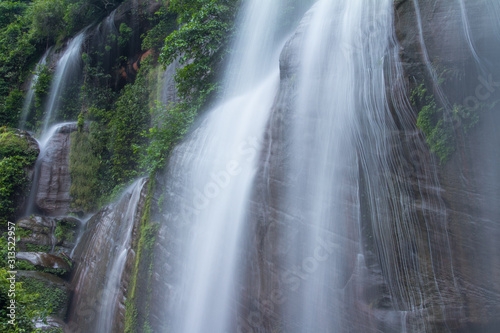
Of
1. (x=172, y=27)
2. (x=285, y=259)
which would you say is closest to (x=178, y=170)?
(x=285, y=259)

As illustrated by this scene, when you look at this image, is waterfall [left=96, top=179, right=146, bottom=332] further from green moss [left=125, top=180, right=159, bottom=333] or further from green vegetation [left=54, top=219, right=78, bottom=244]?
green vegetation [left=54, top=219, right=78, bottom=244]

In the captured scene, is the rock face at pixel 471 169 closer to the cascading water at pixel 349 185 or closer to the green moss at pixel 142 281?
the cascading water at pixel 349 185

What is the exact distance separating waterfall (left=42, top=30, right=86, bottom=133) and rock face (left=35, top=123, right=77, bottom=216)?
193 centimetres

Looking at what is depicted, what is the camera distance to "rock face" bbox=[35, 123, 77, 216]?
39.1 feet

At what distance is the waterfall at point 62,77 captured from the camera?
14406 mm

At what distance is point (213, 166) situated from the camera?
628 cm

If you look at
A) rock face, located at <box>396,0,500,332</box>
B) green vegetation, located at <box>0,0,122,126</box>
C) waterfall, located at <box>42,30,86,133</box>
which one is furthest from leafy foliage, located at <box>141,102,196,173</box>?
green vegetation, located at <box>0,0,122,126</box>

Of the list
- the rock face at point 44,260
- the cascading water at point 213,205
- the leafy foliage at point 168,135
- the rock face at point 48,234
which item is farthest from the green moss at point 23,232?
the cascading water at point 213,205

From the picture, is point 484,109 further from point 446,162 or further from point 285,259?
point 285,259

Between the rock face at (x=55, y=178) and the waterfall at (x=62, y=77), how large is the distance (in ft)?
6.33

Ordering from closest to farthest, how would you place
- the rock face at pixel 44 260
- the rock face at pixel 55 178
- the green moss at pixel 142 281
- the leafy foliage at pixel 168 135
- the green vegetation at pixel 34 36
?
the green moss at pixel 142 281, the leafy foliage at pixel 168 135, the rock face at pixel 44 260, the rock face at pixel 55 178, the green vegetation at pixel 34 36

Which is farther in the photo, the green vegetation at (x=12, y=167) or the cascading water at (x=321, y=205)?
the green vegetation at (x=12, y=167)

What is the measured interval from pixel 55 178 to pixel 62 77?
5088mm

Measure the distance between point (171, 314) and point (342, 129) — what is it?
4.54 m
